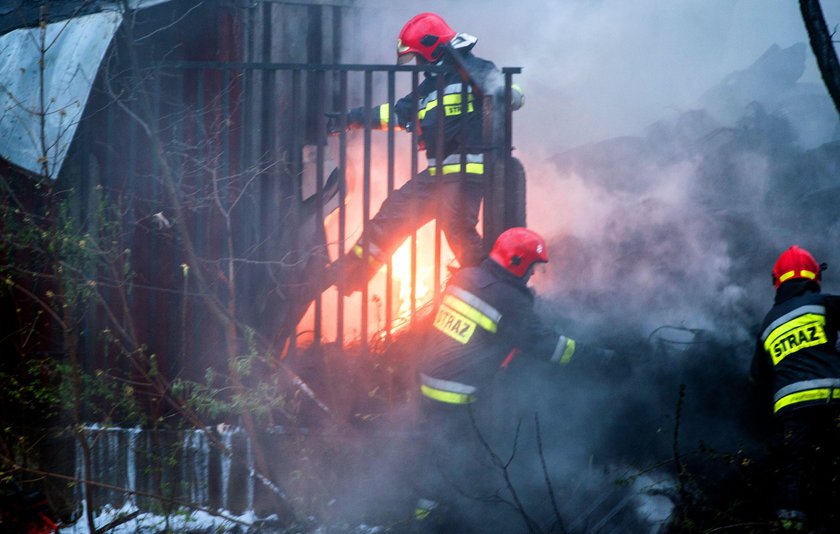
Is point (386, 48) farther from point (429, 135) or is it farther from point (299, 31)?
point (429, 135)

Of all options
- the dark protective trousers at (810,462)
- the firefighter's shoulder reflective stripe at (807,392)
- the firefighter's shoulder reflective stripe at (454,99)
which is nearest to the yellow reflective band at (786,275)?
the firefighter's shoulder reflective stripe at (807,392)

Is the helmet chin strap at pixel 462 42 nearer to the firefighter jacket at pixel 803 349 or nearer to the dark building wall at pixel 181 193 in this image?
the dark building wall at pixel 181 193

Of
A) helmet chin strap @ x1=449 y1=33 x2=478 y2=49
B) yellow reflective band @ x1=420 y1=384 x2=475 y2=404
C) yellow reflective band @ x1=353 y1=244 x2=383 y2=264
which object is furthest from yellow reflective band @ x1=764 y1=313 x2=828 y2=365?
helmet chin strap @ x1=449 y1=33 x2=478 y2=49

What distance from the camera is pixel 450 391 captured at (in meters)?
6.05

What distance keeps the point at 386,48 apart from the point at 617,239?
3080 millimetres

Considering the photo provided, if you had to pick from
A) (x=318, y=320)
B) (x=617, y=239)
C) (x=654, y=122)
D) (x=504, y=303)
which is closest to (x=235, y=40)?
(x=318, y=320)

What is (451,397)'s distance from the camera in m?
6.07

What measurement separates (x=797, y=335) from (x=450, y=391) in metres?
2.45

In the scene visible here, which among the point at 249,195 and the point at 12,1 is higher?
the point at 12,1

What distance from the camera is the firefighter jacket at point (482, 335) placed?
237 inches

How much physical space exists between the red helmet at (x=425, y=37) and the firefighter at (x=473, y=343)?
5.94ft

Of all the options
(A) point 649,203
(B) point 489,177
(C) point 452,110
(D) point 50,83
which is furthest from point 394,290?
(D) point 50,83

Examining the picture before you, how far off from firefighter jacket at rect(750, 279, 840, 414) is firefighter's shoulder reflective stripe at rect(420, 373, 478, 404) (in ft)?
7.00

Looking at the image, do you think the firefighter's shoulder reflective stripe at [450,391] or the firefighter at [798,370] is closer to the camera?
the firefighter at [798,370]
